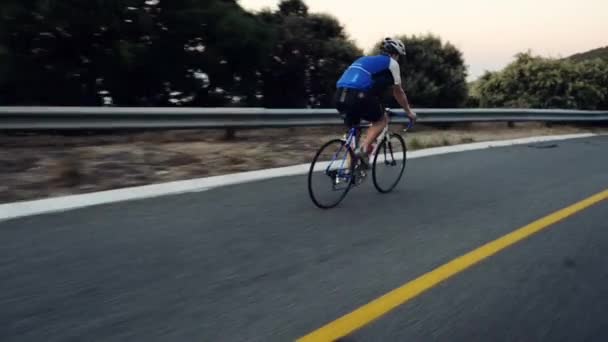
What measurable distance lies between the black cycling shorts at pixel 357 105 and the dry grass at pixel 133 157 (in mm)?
2352

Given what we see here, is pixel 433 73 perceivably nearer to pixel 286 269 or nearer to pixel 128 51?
pixel 128 51

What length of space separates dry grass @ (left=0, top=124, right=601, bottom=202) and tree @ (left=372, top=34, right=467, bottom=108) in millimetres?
→ 5585

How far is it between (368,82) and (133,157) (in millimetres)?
3732

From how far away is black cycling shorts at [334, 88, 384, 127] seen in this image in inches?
219

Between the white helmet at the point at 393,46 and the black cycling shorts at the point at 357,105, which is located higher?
the white helmet at the point at 393,46

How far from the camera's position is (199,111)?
339 inches

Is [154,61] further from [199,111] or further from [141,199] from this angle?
[141,199]

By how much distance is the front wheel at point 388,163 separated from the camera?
21.2 ft

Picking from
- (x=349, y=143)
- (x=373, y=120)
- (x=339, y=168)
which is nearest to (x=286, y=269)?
(x=339, y=168)

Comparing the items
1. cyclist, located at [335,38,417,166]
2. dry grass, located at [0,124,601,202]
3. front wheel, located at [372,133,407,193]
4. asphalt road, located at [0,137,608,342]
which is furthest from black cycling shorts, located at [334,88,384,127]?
dry grass, located at [0,124,601,202]

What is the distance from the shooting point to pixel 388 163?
6.66 metres

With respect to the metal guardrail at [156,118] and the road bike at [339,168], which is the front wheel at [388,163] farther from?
the metal guardrail at [156,118]

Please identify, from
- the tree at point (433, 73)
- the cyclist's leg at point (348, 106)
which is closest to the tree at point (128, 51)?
the tree at point (433, 73)

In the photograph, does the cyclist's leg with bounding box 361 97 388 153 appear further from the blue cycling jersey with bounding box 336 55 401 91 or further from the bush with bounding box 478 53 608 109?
the bush with bounding box 478 53 608 109
